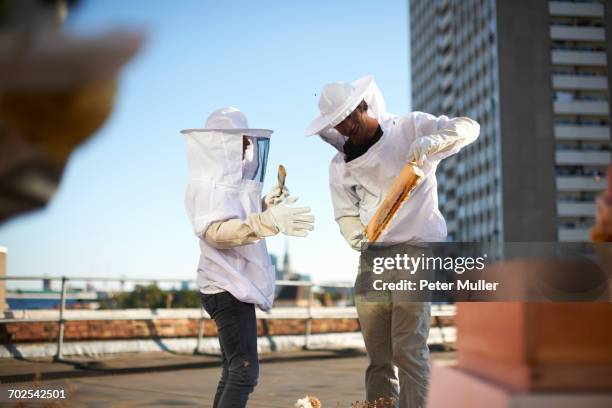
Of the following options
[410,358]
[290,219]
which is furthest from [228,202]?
[410,358]

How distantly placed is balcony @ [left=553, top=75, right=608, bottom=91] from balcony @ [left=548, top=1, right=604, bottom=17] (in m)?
6.72

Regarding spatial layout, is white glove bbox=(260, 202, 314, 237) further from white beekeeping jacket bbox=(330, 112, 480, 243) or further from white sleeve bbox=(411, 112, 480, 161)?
white sleeve bbox=(411, 112, 480, 161)

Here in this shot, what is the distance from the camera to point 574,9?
249 feet

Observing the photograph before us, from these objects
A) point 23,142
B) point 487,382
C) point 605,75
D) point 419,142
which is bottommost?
point 487,382

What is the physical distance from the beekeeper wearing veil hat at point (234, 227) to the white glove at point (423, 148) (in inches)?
25.0

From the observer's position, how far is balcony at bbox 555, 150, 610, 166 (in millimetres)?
72312

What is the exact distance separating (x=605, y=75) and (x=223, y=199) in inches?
3159

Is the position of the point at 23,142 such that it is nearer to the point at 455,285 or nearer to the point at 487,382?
the point at 487,382

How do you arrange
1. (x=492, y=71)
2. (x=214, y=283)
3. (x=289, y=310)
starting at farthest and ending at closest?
1. (x=492, y=71)
2. (x=289, y=310)
3. (x=214, y=283)

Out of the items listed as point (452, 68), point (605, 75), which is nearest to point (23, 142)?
point (605, 75)

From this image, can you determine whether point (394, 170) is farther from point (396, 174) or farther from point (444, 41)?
point (444, 41)

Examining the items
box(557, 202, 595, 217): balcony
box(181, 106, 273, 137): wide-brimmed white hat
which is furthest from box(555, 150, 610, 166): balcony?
box(181, 106, 273, 137): wide-brimmed white hat

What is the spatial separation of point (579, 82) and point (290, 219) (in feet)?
254

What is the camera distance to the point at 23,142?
2.27 ft
